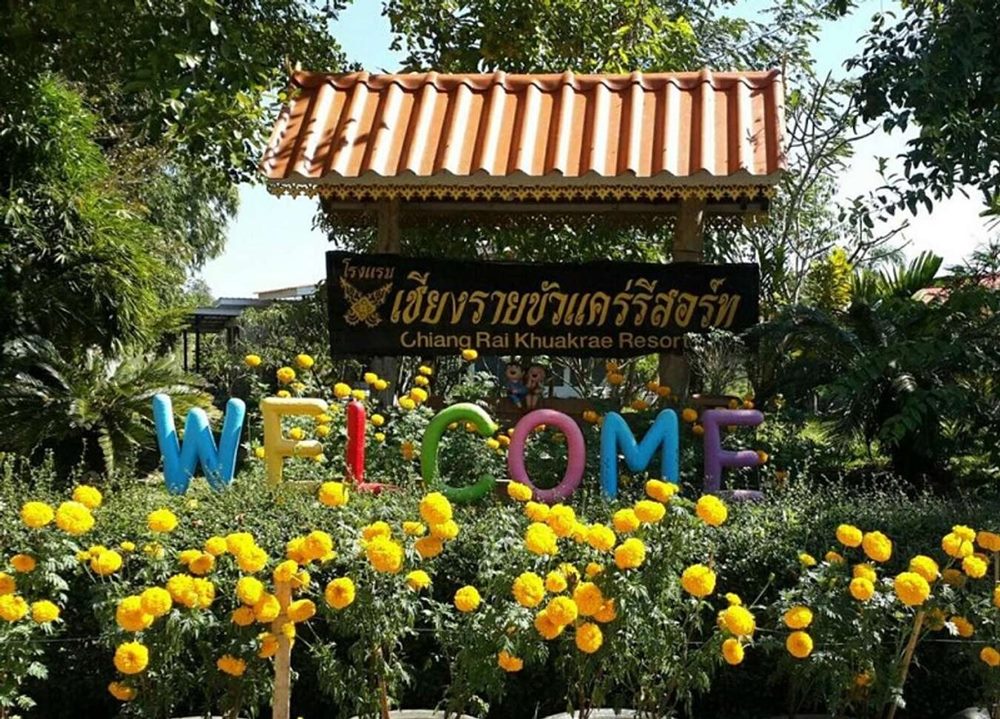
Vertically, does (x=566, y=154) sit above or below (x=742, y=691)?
above

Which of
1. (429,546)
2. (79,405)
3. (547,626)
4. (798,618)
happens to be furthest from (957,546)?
(79,405)

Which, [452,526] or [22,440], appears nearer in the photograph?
[452,526]

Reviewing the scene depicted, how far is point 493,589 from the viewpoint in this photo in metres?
3.82

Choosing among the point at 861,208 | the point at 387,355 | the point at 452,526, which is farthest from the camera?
the point at 387,355

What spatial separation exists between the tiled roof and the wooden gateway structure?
0.04ft

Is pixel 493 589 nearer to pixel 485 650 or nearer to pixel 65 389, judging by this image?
pixel 485 650

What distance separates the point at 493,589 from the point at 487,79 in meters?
6.36

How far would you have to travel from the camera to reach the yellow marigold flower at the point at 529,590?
3.34 metres

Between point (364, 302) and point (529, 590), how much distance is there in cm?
568

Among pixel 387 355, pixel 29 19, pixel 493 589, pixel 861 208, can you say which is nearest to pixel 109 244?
pixel 29 19

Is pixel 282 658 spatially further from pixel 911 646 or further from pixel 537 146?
pixel 537 146

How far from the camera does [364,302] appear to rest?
28.8 feet

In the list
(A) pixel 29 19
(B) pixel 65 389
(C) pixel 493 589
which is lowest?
(C) pixel 493 589

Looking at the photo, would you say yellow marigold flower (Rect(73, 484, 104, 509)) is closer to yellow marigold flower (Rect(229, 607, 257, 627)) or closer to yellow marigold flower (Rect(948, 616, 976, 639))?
yellow marigold flower (Rect(229, 607, 257, 627))
